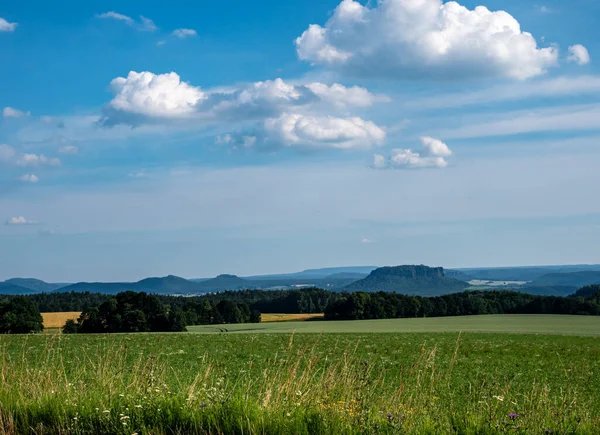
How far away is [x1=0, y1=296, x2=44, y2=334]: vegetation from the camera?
230 feet

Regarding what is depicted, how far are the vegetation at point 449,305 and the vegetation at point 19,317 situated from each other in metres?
47.5

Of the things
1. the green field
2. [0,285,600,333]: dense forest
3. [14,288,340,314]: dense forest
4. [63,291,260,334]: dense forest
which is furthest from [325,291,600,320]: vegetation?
[63,291,260,334]: dense forest

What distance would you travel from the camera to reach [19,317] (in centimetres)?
7088

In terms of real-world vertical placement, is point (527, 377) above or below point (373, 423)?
below

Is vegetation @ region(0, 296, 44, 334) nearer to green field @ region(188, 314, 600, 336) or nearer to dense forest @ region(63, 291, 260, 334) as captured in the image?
dense forest @ region(63, 291, 260, 334)

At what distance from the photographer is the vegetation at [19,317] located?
70188mm

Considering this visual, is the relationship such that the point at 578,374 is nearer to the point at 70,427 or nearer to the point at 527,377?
the point at 527,377

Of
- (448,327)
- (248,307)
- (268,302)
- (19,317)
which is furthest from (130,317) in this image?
(268,302)

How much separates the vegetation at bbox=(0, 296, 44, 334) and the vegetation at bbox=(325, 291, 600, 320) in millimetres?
47503

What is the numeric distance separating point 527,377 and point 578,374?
2.59 meters

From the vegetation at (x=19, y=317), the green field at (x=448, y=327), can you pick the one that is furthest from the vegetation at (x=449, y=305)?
the vegetation at (x=19, y=317)

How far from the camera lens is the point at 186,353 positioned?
32.4 meters

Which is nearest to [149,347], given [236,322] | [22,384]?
[22,384]

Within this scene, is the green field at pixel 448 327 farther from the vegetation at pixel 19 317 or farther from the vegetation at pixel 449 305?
the vegetation at pixel 449 305
